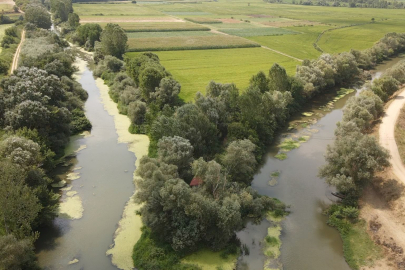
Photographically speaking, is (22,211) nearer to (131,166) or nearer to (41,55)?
(131,166)

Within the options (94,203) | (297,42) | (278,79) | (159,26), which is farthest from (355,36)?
(94,203)

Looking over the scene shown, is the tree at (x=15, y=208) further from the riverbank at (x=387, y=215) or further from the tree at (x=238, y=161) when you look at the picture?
the riverbank at (x=387, y=215)

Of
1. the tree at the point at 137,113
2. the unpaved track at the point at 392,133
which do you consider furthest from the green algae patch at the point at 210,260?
the tree at the point at 137,113

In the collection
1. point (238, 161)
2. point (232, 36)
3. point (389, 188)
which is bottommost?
point (389, 188)

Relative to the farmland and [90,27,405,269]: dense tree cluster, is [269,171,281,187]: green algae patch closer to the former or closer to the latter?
[90,27,405,269]: dense tree cluster

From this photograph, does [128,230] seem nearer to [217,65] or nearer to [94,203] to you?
[94,203]

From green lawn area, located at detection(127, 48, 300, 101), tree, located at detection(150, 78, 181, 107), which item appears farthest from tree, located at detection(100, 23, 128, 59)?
tree, located at detection(150, 78, 181, 107)
